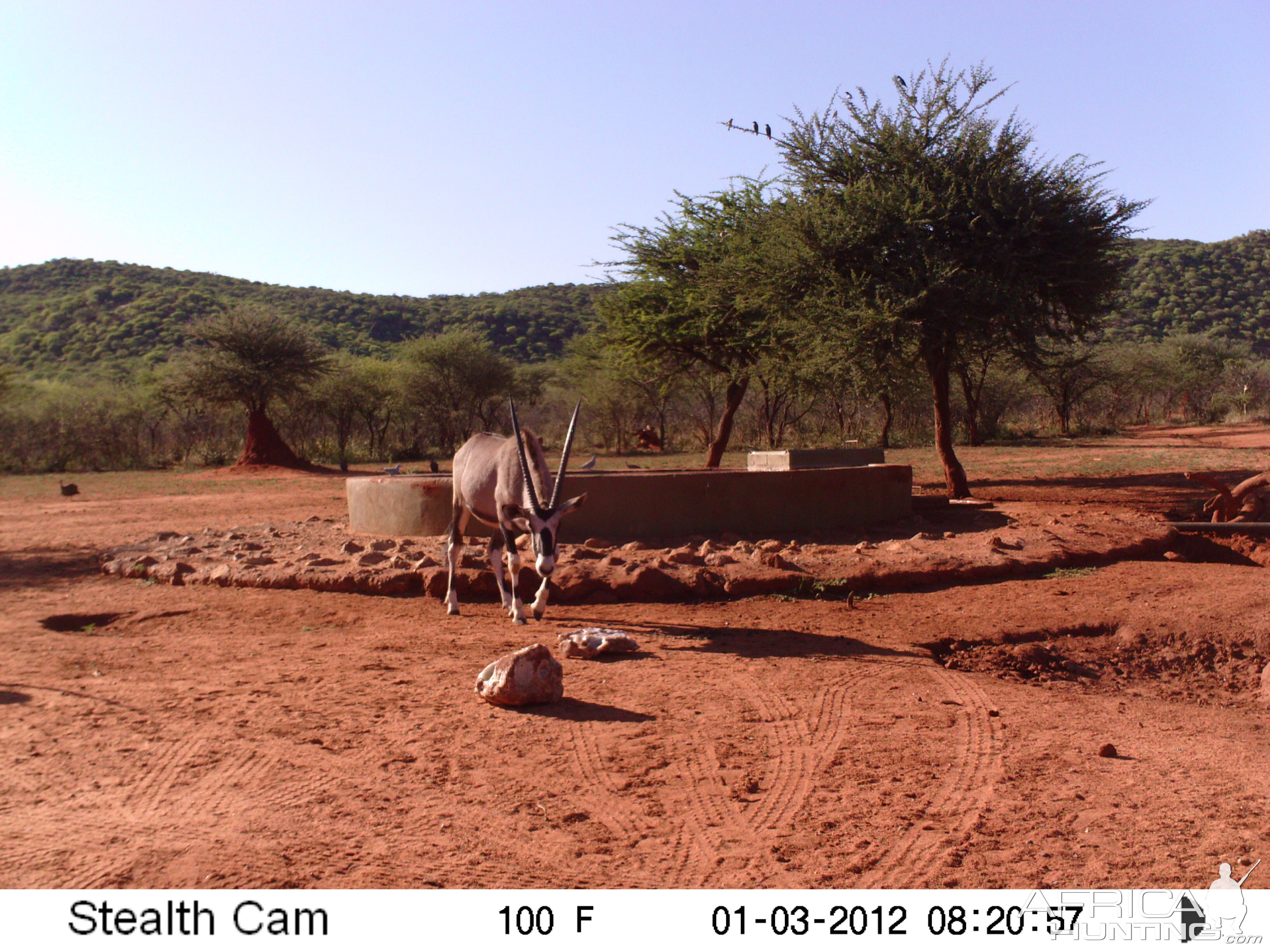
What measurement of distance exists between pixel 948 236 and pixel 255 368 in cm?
2631

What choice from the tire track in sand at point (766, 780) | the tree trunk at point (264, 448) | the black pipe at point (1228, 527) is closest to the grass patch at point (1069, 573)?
the black pipe at point (1228, 527)

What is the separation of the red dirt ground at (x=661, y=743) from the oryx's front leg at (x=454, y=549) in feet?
0.94

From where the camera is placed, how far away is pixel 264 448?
3173cm

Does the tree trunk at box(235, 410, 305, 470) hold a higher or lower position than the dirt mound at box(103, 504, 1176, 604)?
higher

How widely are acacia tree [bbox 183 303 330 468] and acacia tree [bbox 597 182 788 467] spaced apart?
1634 centimetres

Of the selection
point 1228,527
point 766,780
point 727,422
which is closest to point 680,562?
point 766,780

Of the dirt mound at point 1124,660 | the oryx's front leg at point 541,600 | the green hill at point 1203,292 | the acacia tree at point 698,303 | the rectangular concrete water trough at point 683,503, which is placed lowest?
the dirt mound at point 1124,660

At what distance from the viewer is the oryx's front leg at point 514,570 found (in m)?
7.84

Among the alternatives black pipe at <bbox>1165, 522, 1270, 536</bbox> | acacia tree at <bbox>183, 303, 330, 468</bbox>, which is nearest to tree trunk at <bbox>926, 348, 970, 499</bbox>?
black pipe at <bbox>1165, 522, 1270, 536</bbox>

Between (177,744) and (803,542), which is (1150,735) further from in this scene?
(803,542)

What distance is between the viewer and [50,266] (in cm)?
6812

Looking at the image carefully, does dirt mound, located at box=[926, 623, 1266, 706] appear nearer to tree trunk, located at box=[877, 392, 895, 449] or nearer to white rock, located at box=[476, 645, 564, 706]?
white rock, located at box=[476, 645, 564, 706]

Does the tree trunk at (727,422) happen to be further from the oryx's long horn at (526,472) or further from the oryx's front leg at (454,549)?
the oryx's long horn at (526,472)

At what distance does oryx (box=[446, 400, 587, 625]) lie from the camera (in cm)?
718
